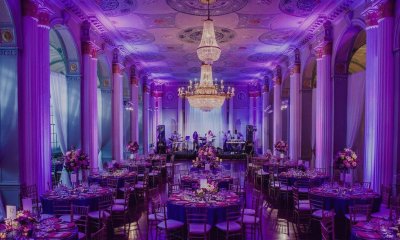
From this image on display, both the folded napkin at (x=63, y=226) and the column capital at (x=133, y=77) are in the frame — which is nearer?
the folded napkin at (x=63, y=226)

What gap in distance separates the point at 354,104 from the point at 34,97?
8913mm

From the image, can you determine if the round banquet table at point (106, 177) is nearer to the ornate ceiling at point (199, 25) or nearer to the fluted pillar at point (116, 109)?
the fluted pillar at point (116, 109)

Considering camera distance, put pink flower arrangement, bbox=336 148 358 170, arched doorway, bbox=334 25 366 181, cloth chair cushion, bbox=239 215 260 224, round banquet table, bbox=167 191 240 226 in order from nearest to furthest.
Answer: round banquet table, bbox=167 191 240 226 → cloth chair cushion, bbox=239 215 260 224 → pink flower arrangement, bbox=336 148 358 170 → arched doorway, bbox=334 25 366 181

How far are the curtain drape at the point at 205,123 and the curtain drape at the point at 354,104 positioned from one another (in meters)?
15.6

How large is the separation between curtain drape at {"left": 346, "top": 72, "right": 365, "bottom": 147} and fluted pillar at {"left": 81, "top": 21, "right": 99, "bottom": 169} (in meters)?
7.72

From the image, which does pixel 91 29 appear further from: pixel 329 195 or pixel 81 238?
pixel 329 195

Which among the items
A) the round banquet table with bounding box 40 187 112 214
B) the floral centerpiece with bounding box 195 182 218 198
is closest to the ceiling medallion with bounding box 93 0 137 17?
the round banquet table with bounding box 40 187 112 214

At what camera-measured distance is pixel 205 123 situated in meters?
26.2

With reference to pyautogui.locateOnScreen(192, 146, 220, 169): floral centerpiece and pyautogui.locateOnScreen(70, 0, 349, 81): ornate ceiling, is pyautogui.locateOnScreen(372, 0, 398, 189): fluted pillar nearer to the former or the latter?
pyautogui.locateOnScreen(70, 0, 349, 81): ornate ceiling

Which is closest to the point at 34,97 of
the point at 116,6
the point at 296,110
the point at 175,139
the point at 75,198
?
the point at 75,198

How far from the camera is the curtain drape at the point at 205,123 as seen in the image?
26.0m

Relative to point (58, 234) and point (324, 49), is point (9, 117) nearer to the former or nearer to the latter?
point (58, 234)

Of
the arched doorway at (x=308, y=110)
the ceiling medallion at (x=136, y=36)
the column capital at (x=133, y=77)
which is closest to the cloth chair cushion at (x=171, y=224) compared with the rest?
the ceiling medallion at (x=136, y=36)

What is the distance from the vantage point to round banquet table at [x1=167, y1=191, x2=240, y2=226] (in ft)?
19.4
